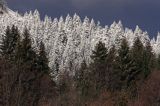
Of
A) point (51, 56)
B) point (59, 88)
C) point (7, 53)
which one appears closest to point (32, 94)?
point (7, 53)

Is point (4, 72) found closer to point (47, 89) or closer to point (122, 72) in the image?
point (47, 89)

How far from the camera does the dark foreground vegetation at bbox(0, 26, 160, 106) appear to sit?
230 feet

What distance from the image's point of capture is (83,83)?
313 feet

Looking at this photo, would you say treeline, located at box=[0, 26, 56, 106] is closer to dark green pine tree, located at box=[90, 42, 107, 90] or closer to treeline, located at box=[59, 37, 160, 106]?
treeline, located at box=[59, 37, 160, 106]

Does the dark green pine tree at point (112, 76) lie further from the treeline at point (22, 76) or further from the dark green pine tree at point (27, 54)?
the dark green pine tree at point (27, 54)

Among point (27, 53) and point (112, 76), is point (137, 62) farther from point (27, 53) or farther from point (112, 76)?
point (27, 53)

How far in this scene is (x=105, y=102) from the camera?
67.2 metres

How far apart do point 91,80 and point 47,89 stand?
8.80 metres

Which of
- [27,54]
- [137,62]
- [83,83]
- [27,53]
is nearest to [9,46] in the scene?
[27,53]

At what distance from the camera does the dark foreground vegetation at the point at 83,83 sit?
230ft

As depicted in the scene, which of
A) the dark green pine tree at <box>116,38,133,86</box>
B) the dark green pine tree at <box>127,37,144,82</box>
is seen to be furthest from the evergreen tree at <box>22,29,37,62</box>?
the dark green pine tree at <box>127,37,144,82</box>

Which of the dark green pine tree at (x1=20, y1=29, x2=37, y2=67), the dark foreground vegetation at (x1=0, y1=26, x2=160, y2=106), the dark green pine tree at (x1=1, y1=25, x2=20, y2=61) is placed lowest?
the dark foreground vegetation at (x1=0, y1=26, x2=160, y2=106)

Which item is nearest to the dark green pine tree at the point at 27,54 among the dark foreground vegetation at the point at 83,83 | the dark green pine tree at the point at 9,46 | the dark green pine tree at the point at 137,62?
the dark foreground vegetation at the point at 83,83

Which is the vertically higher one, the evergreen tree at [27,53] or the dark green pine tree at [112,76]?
the evergreen tree at [27,53]
